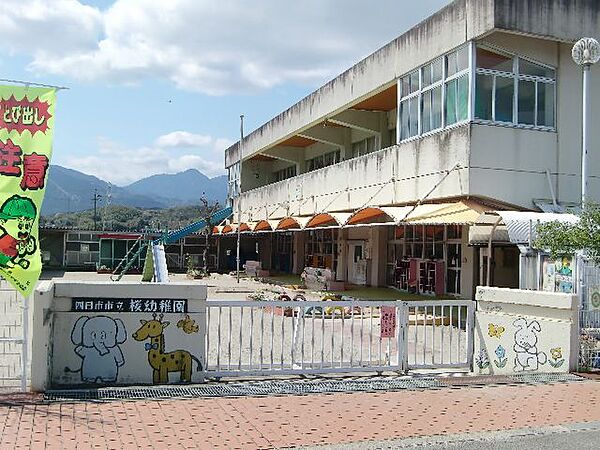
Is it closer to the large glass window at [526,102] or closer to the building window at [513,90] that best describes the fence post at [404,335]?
the building window at [513,90]

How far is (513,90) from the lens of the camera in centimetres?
1878

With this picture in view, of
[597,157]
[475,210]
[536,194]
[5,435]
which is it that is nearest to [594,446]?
[5,435]

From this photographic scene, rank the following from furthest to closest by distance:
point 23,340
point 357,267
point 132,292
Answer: point 357,267, point 132,292, point 23,340

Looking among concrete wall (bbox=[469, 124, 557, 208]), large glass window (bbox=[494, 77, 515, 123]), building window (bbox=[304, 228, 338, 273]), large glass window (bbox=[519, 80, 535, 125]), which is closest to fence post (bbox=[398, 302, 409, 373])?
concrete wall (bbox=[469, 124, 557, 208])

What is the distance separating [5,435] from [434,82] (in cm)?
1700

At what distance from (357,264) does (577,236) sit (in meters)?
19.9

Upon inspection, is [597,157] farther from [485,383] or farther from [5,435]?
[5,435]

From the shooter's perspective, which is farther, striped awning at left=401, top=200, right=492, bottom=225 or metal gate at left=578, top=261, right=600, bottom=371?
striped awning at left=401, top=200, right=492, bottom=225

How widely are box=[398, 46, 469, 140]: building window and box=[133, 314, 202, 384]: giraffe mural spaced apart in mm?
12188

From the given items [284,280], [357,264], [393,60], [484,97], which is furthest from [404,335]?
[284,280]

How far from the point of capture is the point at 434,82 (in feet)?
67.3

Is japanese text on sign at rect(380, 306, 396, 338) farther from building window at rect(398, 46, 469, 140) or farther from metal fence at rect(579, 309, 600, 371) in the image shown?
building window at rect(398, 46, 469, 140)

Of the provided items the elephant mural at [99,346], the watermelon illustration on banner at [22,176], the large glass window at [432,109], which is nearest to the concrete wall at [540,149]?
the large glass window at [432,109]

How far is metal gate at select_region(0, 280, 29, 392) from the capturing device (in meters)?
8.07
